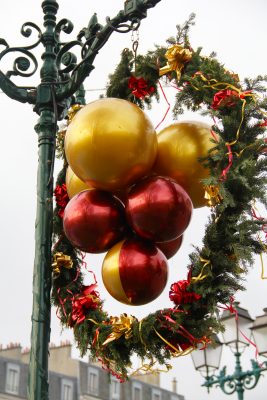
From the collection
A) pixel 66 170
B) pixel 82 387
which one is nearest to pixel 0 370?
pixel 82 387

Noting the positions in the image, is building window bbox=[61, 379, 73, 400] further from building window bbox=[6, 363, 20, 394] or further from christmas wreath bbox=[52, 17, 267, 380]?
christmas wreath bbox=[52, 17, 267, 380]

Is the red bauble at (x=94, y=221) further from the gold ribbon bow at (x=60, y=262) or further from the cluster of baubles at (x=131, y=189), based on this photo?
the gold ribbon bow at (x=60, y=262)

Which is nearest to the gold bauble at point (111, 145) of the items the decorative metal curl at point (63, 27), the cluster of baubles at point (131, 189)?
the cluster of baubles at point (131, 189)

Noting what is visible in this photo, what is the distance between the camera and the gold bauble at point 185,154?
3689mm

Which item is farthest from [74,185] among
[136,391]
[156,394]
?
[156,394]

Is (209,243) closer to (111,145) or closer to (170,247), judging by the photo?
(170,247)

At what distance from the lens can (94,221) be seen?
3662 millimetres

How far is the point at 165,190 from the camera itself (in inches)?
139

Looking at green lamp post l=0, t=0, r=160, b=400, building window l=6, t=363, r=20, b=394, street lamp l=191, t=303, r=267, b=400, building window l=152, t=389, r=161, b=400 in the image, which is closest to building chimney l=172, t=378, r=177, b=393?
building window l=152, t=389, r=161, b=400

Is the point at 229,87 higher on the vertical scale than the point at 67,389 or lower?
lower

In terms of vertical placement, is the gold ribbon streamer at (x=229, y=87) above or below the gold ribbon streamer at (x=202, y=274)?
above

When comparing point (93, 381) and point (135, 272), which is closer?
point (135, 272)

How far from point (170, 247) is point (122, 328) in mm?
495

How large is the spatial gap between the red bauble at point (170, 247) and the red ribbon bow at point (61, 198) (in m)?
0.66
